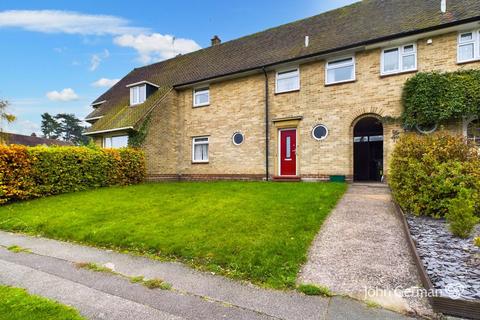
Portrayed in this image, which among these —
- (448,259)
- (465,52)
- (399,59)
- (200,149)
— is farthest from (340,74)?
(448,259)

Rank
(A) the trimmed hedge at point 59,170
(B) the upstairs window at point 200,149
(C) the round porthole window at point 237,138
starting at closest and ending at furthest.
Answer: (A) the trimmed hedge at point 59,170
(C) the round porthole window at point 237,138
(B) the upstairs window at point 200,149

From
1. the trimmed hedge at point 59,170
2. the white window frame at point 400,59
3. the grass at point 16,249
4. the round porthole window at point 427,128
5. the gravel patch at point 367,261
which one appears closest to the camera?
the gravel patch at point 367,261

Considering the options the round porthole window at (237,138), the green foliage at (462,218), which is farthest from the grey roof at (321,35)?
the green foliage at (462,218)

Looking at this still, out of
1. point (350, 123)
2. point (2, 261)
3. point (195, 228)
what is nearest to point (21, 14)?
point (2, 261)

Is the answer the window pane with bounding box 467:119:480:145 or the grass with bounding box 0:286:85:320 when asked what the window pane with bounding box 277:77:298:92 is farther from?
the grass with bounding box 0:286:85:320

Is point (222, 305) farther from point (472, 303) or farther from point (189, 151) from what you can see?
point (189, 151)

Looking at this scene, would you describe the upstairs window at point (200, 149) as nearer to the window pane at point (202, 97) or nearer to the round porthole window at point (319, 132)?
the window pane at point (202, 97)

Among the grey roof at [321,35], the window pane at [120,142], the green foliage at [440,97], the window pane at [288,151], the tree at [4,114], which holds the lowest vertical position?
the window pane at [288,151]

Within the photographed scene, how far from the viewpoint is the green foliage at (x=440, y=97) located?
377 inches

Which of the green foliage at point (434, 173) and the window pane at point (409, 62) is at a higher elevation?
the window pane at point (409, 62)

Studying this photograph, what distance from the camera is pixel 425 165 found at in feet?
20.5

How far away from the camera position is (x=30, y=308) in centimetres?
298

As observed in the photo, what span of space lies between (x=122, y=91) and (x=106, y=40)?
213 inches

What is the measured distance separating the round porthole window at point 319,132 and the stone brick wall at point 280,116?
0.62 feet
